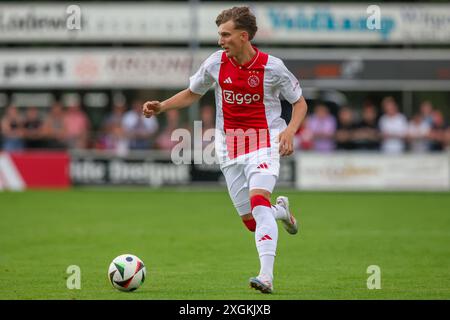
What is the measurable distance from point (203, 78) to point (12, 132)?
1584cm

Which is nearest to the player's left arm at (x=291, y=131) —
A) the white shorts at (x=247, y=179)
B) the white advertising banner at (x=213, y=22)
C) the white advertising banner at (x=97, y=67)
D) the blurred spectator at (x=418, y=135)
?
the white shorts at (x=247, y=179)

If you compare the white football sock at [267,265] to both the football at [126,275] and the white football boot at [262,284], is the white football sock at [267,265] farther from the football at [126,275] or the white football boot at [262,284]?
the football at [126,275]

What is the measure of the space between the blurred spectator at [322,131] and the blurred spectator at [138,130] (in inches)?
158

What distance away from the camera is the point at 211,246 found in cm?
1284

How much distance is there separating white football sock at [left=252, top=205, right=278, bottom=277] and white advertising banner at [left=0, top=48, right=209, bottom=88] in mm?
16222

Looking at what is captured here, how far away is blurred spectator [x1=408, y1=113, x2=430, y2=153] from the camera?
2398 centimetres

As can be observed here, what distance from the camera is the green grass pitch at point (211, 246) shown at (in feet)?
29.2

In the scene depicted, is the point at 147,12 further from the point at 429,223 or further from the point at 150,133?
the point at 429,223

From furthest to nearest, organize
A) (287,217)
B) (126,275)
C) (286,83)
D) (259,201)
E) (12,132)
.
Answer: (12,132) → (287,217) → (286,83) → (259,201) → (126,275)

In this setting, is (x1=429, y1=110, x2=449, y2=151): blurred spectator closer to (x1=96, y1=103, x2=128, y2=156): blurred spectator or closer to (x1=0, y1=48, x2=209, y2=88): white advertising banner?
(x1=0, y1=48, x2=209, y2=88): white advertising banner

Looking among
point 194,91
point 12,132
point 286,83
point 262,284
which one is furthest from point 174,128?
point 262,284

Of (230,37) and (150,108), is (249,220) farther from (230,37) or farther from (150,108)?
(230,37)
